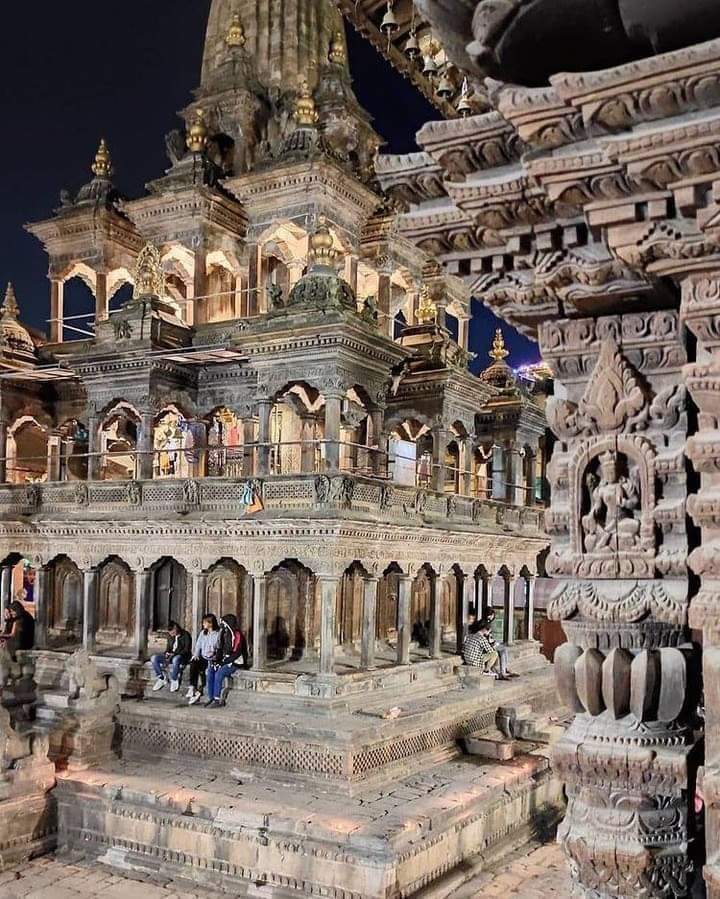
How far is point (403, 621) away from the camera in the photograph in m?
19.8

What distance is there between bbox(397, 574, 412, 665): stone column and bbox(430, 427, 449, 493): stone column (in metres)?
3.44

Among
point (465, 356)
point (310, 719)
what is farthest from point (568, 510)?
point (465, 356)

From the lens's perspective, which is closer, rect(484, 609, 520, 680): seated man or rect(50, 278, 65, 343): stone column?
rect(484, 609, 520, 680): seated man

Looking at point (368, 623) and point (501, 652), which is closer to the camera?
point (368, 623)

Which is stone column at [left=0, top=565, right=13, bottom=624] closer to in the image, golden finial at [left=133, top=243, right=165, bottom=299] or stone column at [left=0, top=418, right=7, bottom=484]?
stone column at [left=0, top=418, right=7, bottom=484]

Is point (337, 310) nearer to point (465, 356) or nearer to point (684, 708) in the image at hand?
point (465, 356)

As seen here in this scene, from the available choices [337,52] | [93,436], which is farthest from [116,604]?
[337,52]

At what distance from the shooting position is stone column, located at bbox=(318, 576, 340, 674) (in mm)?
17359

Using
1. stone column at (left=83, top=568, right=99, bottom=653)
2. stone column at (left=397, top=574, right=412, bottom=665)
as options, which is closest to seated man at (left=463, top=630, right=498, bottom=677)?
stone column at (left=397, top=574, right=412, bottom=665)

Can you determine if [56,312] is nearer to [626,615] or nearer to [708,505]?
[626,615]

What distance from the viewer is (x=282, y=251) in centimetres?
2467

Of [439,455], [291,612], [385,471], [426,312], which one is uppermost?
[426,312]

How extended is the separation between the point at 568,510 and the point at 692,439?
0.86 metres

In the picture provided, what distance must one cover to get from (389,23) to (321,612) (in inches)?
416
